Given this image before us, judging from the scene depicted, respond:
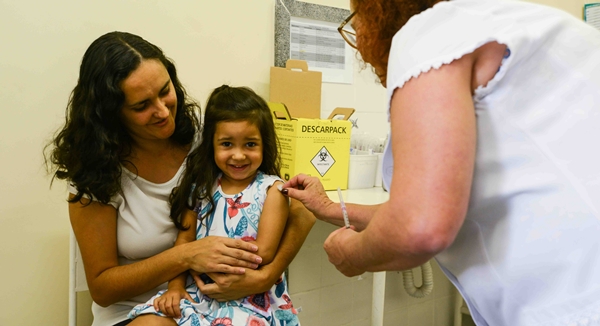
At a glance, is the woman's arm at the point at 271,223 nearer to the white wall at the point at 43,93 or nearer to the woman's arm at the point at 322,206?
the woman's arm at the point at 322,206

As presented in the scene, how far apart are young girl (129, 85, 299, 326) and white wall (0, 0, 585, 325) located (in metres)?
0.49

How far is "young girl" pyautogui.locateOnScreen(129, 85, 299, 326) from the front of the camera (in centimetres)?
121

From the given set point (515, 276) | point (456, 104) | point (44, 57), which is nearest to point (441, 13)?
point (456, 104)

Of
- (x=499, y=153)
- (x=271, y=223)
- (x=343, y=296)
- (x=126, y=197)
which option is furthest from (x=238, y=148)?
(x=343, y=296)

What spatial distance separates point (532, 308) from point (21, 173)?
1.59 meters

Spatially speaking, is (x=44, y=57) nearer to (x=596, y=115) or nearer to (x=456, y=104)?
(x=456, y=104)

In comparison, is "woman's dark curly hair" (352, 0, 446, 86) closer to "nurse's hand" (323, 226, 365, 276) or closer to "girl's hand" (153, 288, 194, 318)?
"nurse's hand" (323, 226, 365, 276)

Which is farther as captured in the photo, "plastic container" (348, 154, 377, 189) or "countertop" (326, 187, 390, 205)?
"plastic container" (348, 154, 377, 189)

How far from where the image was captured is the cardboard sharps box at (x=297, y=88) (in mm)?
1759

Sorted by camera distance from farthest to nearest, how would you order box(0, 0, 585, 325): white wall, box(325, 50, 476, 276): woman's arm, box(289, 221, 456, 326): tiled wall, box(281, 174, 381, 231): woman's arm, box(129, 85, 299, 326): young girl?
box(289, 221, 456, 326): tiled wall < box(0, 0, 585, 325): white wall < box(129, 85, 299, 326): young girl < box(281, 174, 381, 231): woman's arm < box(325, 50, 476, 276): woman's arm

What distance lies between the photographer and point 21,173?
149 centimetres

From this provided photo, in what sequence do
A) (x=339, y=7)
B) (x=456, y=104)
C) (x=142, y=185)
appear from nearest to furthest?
(x=456, y=104), (x=142, y=185), (x=339, y=7)

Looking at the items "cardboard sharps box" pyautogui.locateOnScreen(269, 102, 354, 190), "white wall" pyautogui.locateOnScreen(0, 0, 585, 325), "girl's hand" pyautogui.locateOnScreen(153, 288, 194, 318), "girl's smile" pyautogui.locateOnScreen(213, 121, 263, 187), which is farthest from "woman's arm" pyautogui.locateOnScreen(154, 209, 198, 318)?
"white wall" pyautogui.locateOnScreen(0, 0, 585, 325)

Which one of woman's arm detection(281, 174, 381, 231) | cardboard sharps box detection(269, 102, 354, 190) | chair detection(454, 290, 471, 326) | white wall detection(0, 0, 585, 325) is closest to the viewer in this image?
woman's arm detection(281, 174, 381, 231)
